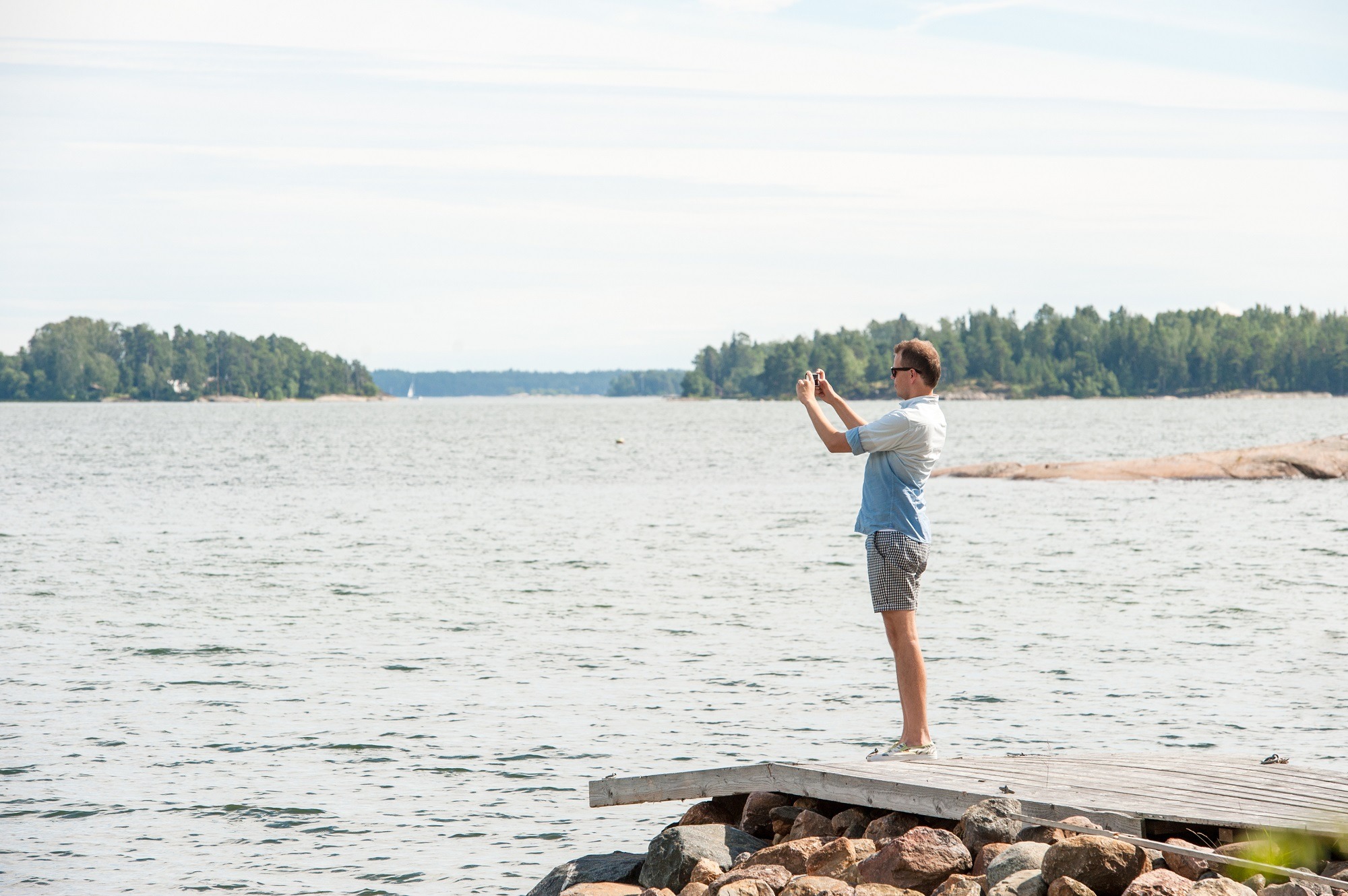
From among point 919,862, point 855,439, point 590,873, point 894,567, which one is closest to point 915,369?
point 855,439

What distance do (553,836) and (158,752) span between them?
4.37 meters

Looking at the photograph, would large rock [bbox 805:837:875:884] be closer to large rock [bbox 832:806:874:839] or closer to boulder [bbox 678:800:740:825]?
large rock [bbox 832:806:874:839]

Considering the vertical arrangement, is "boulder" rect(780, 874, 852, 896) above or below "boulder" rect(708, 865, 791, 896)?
above

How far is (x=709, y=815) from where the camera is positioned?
9.27 meters

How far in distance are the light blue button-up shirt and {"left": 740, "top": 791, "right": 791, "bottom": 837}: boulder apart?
73.7 inches

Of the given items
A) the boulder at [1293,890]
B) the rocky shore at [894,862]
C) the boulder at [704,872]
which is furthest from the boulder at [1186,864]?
the boulder at [704,872]

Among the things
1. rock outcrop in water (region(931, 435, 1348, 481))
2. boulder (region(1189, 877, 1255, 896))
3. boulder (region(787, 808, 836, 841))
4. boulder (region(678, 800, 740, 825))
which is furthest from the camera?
rock outcrop in water (region(931, 435, 1348, 481))

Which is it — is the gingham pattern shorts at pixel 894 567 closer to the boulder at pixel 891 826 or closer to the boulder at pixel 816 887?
the boulder at pixel 891 826

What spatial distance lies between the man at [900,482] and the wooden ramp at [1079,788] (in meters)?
0.63

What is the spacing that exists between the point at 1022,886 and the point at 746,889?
1.39 metres

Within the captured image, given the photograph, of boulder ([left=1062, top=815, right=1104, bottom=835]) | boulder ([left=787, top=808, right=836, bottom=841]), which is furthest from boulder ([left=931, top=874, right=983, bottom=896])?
boulder ([left=787, top=808, right=836, bottom=841])

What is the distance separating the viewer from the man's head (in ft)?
27.7

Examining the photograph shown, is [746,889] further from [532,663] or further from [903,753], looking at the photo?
[532,663]

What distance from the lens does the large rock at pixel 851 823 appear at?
8.15 m
